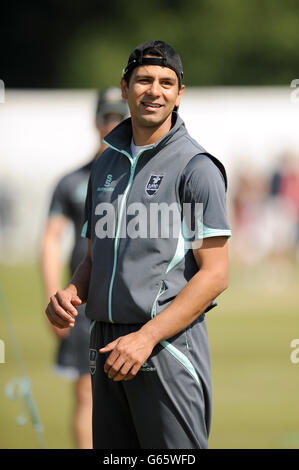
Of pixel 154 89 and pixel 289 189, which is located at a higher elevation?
pixel 289 189

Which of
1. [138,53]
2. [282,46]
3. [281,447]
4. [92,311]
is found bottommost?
[281,447]

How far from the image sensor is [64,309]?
11.2ft

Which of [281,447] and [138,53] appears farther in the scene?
[281,447]

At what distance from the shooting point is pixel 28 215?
57.0 ft

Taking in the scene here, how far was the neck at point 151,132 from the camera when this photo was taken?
11.2 ft

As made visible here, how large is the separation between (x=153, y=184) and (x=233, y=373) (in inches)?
208

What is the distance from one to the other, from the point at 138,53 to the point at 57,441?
314cm

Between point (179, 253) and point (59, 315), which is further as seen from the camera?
point (59, 315)

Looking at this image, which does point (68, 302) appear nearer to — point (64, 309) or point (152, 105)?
point (64, 309)

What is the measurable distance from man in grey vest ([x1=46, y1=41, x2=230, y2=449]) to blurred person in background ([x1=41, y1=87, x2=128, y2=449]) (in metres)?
1.79

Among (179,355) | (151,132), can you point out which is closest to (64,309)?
(179,355)

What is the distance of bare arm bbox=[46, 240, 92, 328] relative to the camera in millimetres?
3410
